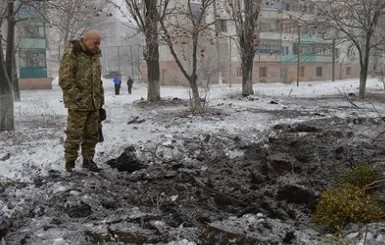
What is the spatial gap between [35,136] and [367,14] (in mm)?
13825

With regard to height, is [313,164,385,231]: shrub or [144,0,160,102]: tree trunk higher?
[144,0,160,102]: tree trunk

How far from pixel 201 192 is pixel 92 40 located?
2.38 metres

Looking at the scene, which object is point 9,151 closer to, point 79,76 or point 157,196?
point 79,76

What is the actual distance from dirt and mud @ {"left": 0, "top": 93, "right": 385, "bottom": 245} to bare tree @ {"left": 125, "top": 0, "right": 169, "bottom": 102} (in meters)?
5.68

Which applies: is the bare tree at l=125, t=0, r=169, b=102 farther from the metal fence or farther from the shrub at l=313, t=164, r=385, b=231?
the metal fence

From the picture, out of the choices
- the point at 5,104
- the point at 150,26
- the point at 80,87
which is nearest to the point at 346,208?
the point at 80,87

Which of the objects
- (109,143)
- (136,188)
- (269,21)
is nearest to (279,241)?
(136,188)

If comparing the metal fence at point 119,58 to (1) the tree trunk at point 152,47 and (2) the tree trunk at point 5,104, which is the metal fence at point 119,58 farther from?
(2) the tree trunk at point 5,104

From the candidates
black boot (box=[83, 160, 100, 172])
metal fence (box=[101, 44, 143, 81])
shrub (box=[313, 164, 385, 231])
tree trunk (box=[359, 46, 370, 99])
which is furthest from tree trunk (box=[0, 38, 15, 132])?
metal fence (box=[101, 44, 143, 81])

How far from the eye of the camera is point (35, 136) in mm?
9797

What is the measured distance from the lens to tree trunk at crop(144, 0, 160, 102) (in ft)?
47.8

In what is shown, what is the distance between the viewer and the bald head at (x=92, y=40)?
6480 mm

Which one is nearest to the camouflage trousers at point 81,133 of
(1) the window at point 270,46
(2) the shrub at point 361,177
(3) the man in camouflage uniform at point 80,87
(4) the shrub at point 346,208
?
(3) the man in camouflage uniform at point 80,87

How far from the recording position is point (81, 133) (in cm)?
673
